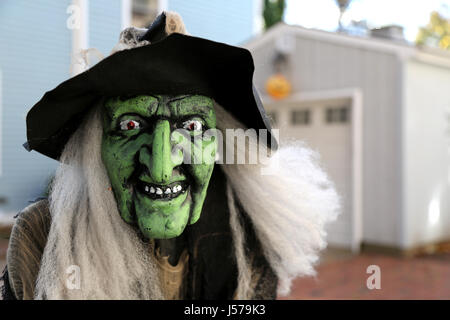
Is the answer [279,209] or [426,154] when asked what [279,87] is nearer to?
[426,154]

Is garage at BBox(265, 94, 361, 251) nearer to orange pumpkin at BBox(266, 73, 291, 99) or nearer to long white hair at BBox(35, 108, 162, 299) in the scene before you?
orange pumpkin at BBox(266, 73, 291, 99)

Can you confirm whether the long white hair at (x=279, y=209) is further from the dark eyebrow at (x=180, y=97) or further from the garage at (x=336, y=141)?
the garage at (x=336, y=141)

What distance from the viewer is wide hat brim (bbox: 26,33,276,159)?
1192 mm

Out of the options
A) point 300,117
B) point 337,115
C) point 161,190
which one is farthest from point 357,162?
point 161,190

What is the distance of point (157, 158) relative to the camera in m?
1.21

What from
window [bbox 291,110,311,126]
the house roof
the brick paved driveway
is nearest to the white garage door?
window [bbox 291,110,311,126]

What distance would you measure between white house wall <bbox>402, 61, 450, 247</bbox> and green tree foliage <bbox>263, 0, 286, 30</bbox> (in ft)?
18.3

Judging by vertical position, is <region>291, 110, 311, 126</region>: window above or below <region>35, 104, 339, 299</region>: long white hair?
above

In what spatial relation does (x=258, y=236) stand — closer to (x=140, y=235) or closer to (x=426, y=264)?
(x=140, y=235)

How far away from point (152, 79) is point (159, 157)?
0.21 meters

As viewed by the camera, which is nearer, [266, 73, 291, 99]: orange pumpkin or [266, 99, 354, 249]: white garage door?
[266, 99, 354, 249]: white garage door

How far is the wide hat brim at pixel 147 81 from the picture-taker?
1.19 metres
